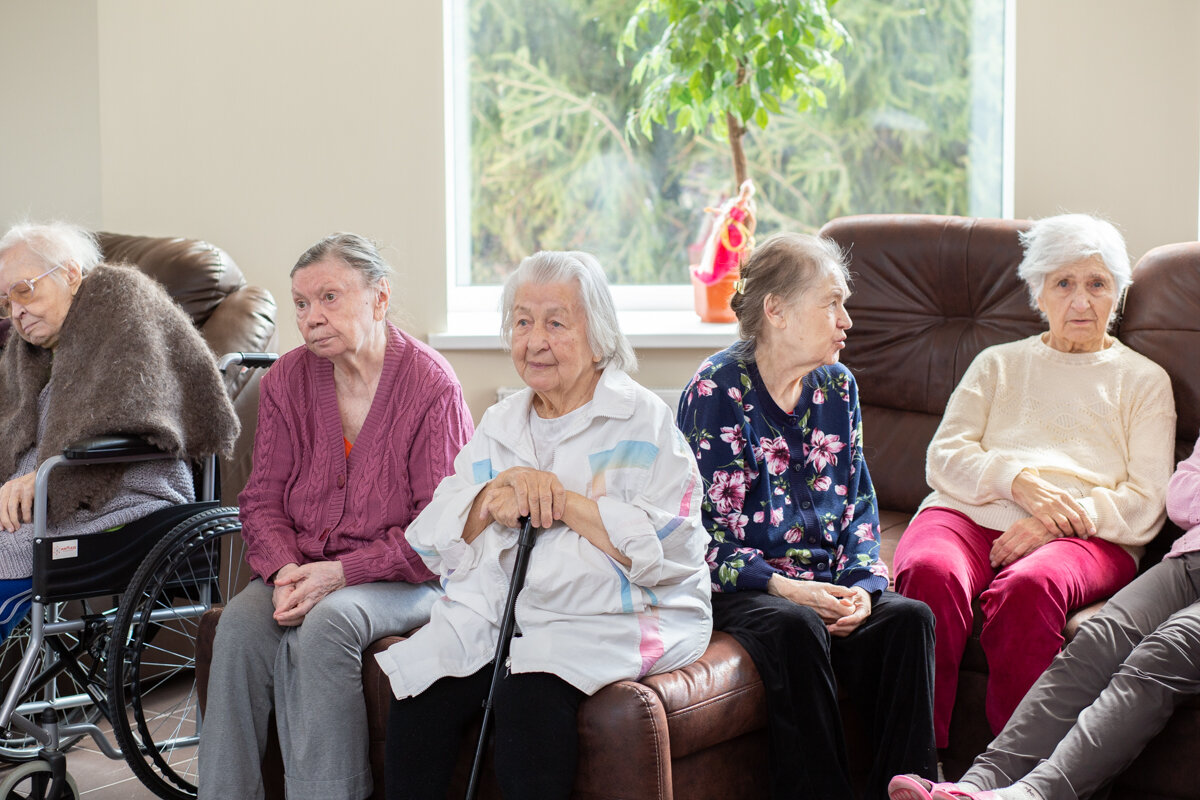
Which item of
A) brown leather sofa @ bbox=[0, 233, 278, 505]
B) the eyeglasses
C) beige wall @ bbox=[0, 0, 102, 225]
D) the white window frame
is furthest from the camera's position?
beige wall @ bbox=[0, 0, 102, 225]

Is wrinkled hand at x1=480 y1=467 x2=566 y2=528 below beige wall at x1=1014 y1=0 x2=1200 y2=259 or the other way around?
below

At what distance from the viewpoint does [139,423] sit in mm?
2318

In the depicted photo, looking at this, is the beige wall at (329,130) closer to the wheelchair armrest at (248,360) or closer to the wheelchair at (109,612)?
the wheelchair armrest at (248,360)

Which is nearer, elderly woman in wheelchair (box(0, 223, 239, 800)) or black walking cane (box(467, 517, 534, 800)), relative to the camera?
black walking cane (box(467, 517, 534, 800))

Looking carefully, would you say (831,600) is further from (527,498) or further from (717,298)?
(717,298)

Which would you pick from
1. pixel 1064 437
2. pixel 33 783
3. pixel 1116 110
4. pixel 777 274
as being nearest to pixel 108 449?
pixel 33 783

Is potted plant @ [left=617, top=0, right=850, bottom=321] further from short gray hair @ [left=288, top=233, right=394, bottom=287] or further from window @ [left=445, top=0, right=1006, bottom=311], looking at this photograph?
short gray hair @ [left=288, top=233, right=394, bottom=287]

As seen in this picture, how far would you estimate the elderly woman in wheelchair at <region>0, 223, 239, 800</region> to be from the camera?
7.23 feet

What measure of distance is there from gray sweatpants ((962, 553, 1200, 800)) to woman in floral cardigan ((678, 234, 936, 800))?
144 millimetres

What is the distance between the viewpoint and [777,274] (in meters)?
2.17

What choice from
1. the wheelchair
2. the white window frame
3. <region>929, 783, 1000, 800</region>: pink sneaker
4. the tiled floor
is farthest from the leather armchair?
the tiled floor

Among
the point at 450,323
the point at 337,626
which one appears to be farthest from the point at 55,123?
the point at 337,626

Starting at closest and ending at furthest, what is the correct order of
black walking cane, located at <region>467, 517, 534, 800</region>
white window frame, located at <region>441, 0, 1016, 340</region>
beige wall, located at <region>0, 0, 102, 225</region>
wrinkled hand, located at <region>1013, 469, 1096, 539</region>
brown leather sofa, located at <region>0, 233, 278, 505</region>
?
1. black walking cane, located at <region>467, 517, 534, 800</region>
2. wrinkled hand, located at <region>1013, 469, 1096, 539</region>
3. brown leather sofa, located at <region>0, 233, 278, 505</region>
4. white window frame, located at <region>441, 0, 1016, 340</region>
5. beige wall, located at <region>0, 0, 102, 225</region>

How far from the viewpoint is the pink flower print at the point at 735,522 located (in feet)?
6.86
